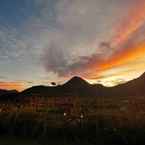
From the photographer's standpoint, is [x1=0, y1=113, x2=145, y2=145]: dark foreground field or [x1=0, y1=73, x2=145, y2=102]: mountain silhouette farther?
[x1=0, y1=73, x2=145, y2=102]: mountain silhouette

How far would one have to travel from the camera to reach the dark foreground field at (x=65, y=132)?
8.95 metres

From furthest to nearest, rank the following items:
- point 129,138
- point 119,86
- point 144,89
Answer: point 119,86
point 144,89
point 129,138

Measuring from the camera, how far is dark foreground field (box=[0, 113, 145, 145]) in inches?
352

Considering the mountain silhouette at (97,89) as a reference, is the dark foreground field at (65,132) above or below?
below

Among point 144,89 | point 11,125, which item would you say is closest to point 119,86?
point 144,89

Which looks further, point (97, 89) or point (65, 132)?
point (97, 89)

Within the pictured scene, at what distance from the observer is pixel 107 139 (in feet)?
29.7

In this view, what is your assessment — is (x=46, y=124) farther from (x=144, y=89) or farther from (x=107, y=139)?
(x=144, y=89)

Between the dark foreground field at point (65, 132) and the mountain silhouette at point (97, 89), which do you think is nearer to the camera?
the dark foreground field at point (65, 132)

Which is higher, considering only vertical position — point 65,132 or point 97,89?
point 97,89

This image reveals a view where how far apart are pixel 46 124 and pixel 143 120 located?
3217 millimetres

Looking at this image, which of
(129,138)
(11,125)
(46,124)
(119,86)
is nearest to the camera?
(129,138)

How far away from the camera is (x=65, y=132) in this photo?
9961 millimetres

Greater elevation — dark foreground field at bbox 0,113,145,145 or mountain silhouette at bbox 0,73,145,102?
mountain silhouette at bbox 0,73,145,102
